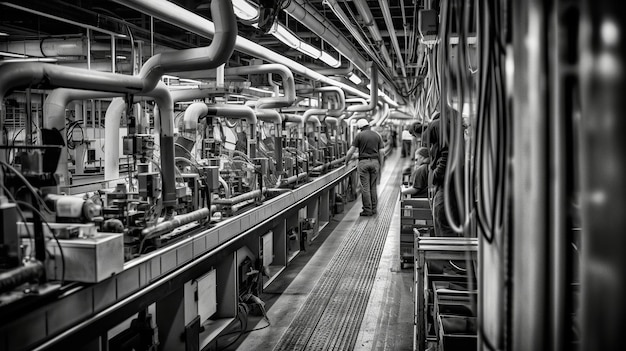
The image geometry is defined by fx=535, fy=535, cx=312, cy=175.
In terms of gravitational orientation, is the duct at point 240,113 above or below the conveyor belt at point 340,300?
above

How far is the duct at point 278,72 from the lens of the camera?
5602mm

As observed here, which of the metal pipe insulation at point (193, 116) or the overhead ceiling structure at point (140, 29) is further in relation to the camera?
the overhead ceiling structure at point (140, 29)

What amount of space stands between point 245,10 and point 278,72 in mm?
2453

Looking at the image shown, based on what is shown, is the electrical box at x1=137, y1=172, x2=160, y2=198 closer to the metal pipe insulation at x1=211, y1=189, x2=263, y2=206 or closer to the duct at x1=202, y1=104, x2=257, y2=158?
the metal pipe insulation at x1=211, y1=189, x2=263, y2=206

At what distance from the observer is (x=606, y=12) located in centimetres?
80

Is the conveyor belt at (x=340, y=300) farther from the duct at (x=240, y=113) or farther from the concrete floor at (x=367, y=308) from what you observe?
the duct at (x=240, y=113)

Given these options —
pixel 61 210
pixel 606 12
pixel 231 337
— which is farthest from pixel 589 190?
pixel 231 337

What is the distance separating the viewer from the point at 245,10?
3.23 metres

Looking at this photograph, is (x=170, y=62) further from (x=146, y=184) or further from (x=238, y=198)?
(x=238, y=198)

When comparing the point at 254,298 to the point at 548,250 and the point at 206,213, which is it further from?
the point at 548,250

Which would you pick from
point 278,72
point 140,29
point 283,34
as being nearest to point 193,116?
point 283,34

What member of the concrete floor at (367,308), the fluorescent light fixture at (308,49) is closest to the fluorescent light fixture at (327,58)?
the fluorescent light fixture at (308,49)

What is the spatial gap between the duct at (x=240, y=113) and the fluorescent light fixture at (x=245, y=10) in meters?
0.92

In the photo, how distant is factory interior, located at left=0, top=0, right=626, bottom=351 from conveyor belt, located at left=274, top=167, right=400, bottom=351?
2 centimetres
